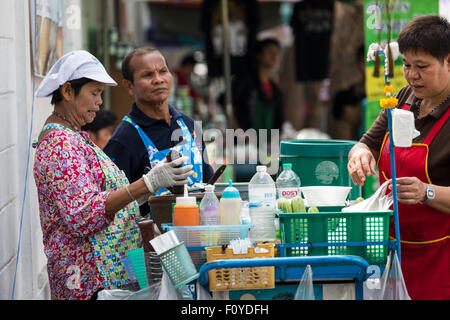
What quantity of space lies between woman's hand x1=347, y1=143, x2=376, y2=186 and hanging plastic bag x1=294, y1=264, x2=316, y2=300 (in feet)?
2.46

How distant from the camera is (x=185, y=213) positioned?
9.57 feet

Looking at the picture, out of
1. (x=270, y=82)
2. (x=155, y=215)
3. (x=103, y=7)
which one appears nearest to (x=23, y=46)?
(x=155, y=215)

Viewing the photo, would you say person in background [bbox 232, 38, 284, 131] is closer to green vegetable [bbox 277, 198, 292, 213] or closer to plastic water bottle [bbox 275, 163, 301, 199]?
plastic water bottle [bbox 275, 163, 301, 199]

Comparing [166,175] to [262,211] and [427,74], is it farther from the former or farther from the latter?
[427,74]

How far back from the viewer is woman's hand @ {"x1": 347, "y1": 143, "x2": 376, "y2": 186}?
10.8 ft

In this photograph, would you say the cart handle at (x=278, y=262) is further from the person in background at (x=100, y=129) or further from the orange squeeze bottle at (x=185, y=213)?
the person in background at (x=100, y=129)

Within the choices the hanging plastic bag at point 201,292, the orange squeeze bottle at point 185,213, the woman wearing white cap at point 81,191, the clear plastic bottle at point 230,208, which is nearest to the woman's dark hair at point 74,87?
the woman wearing white cap at point 81,191

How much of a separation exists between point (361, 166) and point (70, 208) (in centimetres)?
147

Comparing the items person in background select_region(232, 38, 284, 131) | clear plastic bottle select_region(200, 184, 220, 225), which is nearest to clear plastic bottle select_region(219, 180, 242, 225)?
clear plastic bottle select_region(200, 184, 220, 225)

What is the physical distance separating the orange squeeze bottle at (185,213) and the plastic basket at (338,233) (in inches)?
15.3

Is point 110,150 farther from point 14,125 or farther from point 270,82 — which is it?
point 270,82

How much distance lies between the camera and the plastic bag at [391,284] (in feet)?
9.02

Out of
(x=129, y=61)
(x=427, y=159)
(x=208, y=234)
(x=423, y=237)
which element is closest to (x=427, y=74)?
(x=427, y=159)

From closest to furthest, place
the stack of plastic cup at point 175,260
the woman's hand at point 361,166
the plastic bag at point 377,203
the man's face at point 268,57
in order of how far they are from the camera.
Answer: the stack of plastic cup at point 175,260 → the plastic bag at point 377,203 → the woman's hand at point 361,166 → the man's face at point 268,57
